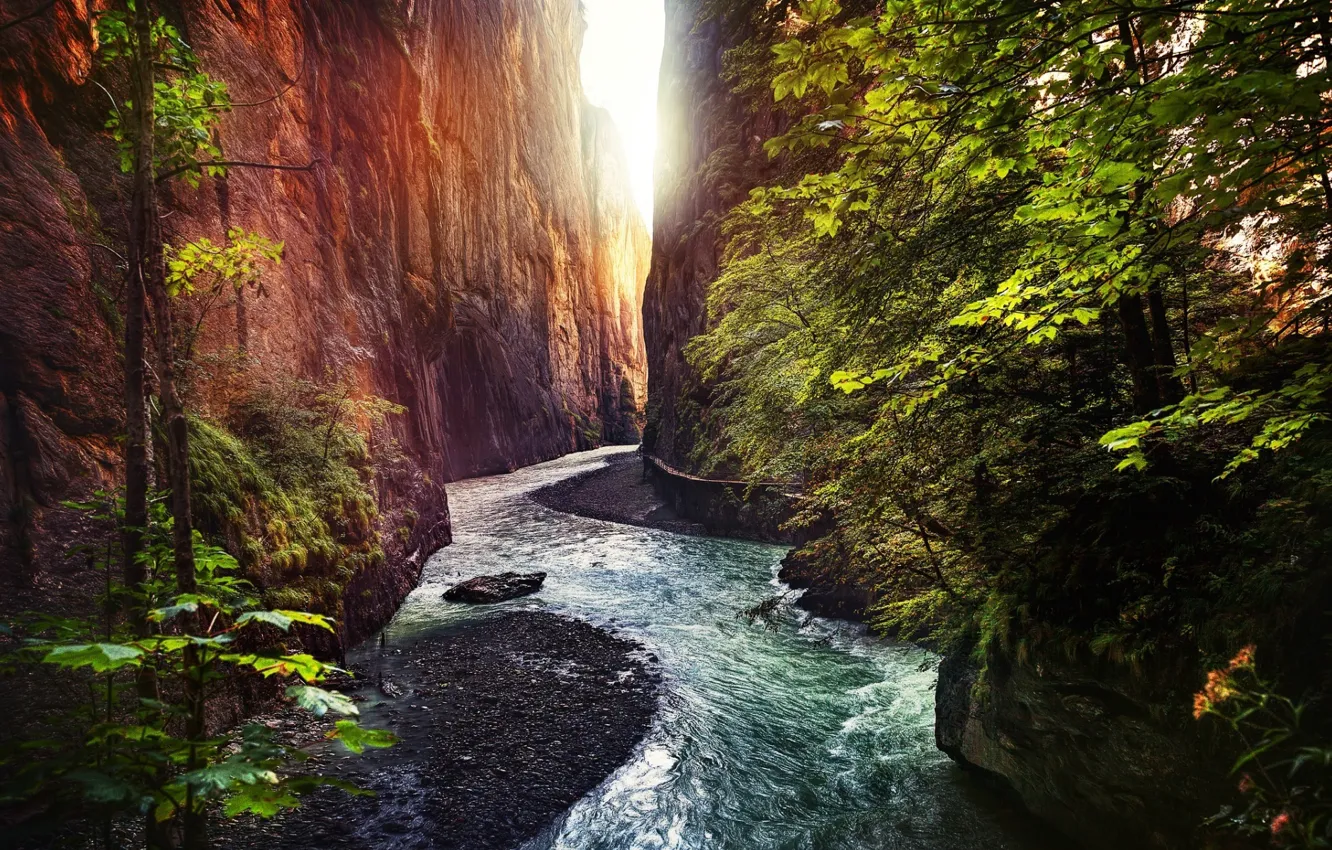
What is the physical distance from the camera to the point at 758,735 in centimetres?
824

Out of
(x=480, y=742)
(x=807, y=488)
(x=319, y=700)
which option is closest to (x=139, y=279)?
(x=319, y=700)

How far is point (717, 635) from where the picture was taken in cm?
1241

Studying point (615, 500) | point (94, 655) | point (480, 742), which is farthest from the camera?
point (615, 500)

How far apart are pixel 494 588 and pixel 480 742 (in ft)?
25.8

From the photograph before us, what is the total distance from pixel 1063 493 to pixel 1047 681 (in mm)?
1554

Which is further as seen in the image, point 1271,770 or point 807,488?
point 807,488

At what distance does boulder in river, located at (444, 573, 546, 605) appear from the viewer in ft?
48.6

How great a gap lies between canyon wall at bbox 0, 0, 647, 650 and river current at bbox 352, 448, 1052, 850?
562 centimetres

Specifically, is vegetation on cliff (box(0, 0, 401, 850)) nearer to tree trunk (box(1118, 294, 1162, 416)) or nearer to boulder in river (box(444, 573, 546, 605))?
tree trunk (box(1118, 294, 1162, 416))

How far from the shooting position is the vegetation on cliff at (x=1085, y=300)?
2.81m

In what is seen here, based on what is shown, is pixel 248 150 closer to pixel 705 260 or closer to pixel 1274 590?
pixel 1274 590

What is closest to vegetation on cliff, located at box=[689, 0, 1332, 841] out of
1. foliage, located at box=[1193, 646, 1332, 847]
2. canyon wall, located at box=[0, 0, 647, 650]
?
foliage, located at box=[1193, 646, 1332, 847]

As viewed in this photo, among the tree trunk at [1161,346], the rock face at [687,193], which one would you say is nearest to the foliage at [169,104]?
the tree trunk at [1161,346]

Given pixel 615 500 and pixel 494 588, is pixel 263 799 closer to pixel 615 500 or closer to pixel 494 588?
pixel 494 588
